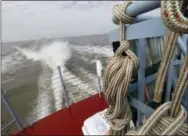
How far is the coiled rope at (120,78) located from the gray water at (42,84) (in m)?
2.11

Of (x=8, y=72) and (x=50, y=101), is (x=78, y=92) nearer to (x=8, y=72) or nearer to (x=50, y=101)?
(x=50, y=101)

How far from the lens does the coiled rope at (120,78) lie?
0.86 meters

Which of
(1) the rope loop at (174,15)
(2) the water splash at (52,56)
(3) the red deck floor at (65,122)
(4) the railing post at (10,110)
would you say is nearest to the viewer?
(1) the rope loop at (174,15)

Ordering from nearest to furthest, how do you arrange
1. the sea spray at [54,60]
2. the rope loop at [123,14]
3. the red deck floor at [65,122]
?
the rope loop at [123,14]
the red deck floor at [65,122]
the sea spray at [54,60]

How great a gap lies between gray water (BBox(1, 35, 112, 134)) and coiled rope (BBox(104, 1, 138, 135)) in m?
2.11

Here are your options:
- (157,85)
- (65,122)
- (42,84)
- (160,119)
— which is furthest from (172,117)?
(42,84)

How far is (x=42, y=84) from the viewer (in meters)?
8.67

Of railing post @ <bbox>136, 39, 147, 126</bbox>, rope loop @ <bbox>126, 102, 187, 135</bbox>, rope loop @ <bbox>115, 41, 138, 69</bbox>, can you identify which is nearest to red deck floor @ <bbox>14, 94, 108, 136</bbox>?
railing post @ <bbox>136, 39, 147, 126</bbox>

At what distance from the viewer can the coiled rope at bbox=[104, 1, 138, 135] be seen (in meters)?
0.86

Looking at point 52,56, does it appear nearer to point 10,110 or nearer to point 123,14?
point 10,110

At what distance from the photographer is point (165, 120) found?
64cm

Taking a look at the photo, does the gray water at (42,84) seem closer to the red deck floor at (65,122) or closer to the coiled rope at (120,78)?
the red deck floor at (65,122)

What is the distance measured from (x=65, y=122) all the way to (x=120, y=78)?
83.5 inches

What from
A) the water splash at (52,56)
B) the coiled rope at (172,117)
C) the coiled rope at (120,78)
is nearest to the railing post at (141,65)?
the coiled rope at (120,78)
